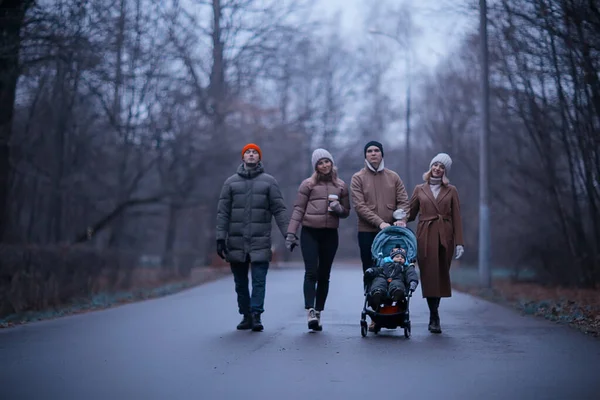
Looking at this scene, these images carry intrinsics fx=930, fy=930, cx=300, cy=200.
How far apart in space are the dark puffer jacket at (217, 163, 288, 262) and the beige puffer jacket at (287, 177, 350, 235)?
234 millimetres

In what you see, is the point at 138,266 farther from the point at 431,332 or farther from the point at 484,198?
the point at 431,332

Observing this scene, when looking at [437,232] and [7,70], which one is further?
[7,70]

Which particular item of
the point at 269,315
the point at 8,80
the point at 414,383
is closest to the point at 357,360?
the point at 414,383

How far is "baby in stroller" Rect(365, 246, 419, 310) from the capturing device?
962 centimetres

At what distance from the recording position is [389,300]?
978cm

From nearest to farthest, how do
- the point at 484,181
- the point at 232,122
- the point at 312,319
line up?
the point at 312,319
the point at 484,181
the point at 232,122

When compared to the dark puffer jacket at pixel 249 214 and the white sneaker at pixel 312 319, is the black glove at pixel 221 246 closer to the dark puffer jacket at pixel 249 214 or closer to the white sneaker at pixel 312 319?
the dark puffer jacket at pixel 249 214

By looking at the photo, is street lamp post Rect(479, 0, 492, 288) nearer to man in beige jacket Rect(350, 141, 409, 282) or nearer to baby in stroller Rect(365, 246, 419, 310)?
man in beige jacket Rect(350, 141, 409, 282)

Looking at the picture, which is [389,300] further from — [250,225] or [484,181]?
[484,181]

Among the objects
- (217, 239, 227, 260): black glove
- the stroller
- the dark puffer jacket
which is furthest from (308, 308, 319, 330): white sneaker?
(217, 239, 227, 260): black glove

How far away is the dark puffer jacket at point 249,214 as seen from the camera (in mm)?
10664

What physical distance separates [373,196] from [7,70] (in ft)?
31.1

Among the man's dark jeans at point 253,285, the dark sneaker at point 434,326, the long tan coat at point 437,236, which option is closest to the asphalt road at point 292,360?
the dark sneaker at point 434,326

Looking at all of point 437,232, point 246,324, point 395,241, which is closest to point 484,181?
point 437,232
